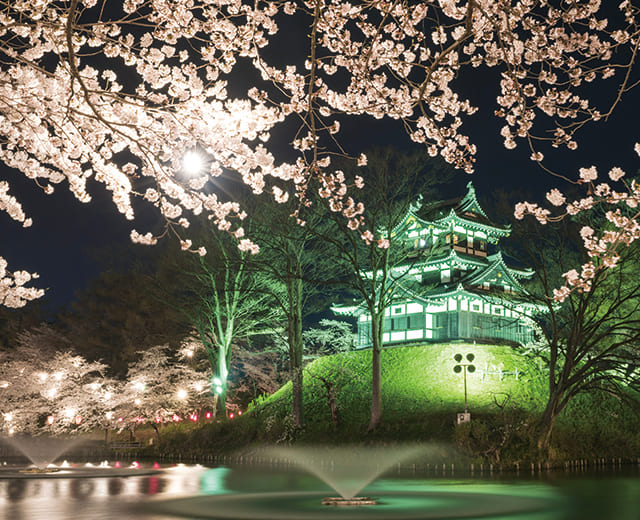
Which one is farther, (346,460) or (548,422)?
(346,460)

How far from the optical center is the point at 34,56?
35.0 ft

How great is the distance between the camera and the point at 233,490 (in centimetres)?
1827

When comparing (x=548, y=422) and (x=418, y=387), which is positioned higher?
(x=418, y=387)

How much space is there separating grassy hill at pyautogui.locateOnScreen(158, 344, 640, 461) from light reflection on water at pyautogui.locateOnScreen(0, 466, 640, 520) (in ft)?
18.1

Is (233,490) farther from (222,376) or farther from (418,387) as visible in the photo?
(222,376)

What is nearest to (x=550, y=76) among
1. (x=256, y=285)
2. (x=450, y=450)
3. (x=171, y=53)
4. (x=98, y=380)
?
(x=171, y=53)

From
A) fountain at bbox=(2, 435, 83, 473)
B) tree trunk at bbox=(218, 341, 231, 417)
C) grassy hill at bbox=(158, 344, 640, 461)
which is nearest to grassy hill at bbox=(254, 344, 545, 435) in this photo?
grassy hill at bbox=(158, 344, 640, 461)

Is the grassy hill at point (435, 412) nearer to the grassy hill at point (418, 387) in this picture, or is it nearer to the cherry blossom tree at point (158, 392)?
the grassy hill at point (418, 387)

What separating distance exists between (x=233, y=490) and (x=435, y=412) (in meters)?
17.3

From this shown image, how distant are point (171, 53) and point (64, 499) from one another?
1134 centimetres

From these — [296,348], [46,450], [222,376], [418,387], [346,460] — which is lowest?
[46,450]

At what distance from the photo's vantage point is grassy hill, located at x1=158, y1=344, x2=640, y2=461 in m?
28.8

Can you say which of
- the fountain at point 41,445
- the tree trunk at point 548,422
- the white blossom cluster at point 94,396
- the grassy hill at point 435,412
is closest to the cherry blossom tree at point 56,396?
the white blossom cluster at point 94,396

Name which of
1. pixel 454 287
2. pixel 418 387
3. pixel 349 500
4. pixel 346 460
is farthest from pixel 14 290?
pixel 454 287
